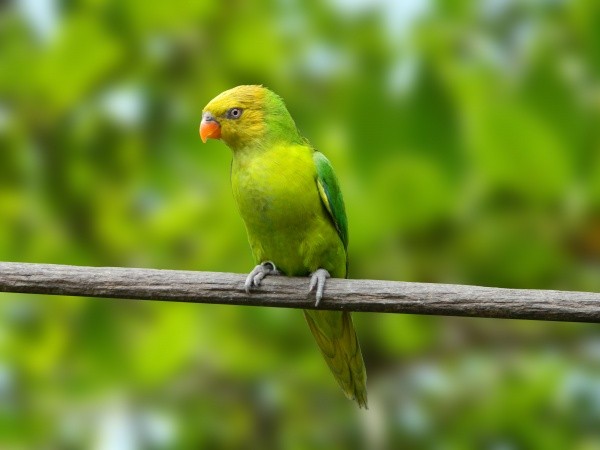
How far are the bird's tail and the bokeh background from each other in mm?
386

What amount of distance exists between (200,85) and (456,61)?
1.90 ft

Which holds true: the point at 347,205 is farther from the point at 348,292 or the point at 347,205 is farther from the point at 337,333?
the point at 348,292

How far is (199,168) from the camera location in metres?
1.97

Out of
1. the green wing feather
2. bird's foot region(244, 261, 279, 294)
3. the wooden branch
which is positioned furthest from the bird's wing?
the wooden branch

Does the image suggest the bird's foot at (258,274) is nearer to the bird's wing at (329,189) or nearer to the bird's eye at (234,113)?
the bird's wing at (329,189)

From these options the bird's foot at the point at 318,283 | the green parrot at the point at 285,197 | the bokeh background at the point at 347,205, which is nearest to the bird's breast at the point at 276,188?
the green parrot at the point at 285,197

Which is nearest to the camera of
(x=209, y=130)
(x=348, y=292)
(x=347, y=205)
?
(x=348, y=292)

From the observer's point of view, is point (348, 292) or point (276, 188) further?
point (276, 188)

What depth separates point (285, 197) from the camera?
1.41 metres

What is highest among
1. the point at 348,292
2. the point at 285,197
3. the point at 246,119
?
the point at 246,119

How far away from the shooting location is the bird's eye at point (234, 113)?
1.42 metres

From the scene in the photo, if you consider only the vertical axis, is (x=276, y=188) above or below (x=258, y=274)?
above

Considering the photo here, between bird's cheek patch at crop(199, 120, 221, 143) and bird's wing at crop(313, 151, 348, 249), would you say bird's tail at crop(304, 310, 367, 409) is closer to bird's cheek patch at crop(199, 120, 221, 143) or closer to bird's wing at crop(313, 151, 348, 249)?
bird's wing at crop(313, 151, 348, 249)

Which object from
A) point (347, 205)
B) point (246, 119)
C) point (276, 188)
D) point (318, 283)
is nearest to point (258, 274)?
point (318, 283)
